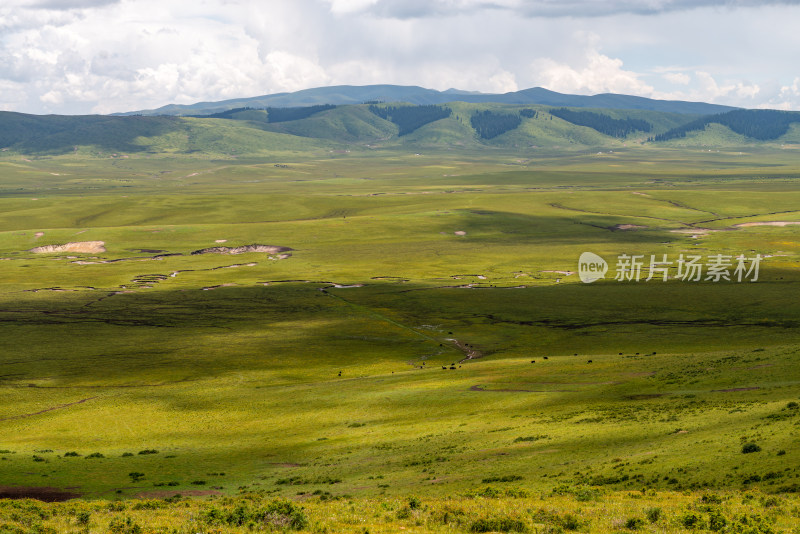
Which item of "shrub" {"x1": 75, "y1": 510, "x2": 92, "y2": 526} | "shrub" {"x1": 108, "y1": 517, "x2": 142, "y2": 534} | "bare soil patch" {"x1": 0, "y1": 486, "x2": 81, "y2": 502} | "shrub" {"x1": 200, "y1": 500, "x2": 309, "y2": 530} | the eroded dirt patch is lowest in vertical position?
"bare soil patch" {"x1": 0, "y1": 486, "x2": 81, "y2": 502}

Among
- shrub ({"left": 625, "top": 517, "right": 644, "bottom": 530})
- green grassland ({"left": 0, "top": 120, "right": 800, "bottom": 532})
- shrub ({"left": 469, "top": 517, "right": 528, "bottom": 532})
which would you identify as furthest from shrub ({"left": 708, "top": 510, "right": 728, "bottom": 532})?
shrub ({"left": 469, "top": 517, "right": 528, "bottom": 532})

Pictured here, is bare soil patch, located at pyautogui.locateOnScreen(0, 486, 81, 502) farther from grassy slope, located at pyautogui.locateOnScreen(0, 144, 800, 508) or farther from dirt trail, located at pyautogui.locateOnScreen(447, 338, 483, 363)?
dirt trail, located at pyautogui.locateOnScreen(447, 338, 483, 363)

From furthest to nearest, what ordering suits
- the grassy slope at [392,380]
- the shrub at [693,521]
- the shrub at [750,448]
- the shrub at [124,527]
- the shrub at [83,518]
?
the grassy slope at [392,380]
the shrub at [750,448]
the shrub at [83,518]
the shrub at [124,527]
the shrub at [693,521]

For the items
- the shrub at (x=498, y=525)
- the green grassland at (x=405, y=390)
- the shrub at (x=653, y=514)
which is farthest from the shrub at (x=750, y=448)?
the shrub at (x=498, y=525)

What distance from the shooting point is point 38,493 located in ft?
132

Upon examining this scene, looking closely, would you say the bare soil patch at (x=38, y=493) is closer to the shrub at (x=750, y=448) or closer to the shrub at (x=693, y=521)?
the shrub at (x=693, y=521)

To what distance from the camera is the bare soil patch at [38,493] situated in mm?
39594

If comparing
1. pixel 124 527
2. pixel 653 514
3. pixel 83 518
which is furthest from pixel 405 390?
pixel 653 514

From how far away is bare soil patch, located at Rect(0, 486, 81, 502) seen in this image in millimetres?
39594

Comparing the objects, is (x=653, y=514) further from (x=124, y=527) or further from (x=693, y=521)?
(x=124, y=527)

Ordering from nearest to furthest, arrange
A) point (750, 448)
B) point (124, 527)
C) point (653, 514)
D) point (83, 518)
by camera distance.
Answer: point (653, 514)
point (124, 527)
point (83, 518)
point (750, 448)

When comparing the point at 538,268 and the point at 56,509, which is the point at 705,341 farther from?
the point at 56,509

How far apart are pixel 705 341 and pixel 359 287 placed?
2865 inches

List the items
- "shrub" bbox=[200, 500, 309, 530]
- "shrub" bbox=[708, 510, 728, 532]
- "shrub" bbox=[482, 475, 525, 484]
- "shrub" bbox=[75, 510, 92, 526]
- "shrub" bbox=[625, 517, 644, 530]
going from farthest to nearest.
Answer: "shrub" bbox=[482, 475, 525, 484]
"shrub" bbox=[75, 510, 92, 526]
"shrub" bbox=[200, 500, 309, 530]
"shrub" bbox=[625, 517, 644, 530]
"shrub" bbox=[708, 510, 728, 532]
